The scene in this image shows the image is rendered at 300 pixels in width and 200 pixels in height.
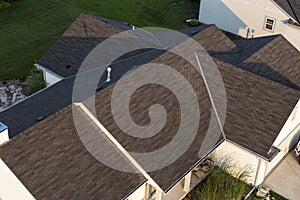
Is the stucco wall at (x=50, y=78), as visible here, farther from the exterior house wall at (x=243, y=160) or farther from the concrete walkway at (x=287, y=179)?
the concrete walkway at (x=287, y=179)

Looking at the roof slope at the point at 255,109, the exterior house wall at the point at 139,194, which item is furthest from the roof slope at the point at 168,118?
the exterior house wall at the point at 139,194

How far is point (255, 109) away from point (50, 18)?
26.0 m

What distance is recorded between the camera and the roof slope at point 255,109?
2350 centimetres

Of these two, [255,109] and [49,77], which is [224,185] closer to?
[255,109]

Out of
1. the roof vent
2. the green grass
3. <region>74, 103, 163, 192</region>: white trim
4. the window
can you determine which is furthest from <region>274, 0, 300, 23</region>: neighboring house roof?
the roof vent

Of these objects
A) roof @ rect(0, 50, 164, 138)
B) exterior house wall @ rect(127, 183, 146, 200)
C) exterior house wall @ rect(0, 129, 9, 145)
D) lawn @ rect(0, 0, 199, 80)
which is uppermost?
exterior house wall @ rect(0, 129, 9, 145)

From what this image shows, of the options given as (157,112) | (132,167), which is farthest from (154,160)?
(157,112)

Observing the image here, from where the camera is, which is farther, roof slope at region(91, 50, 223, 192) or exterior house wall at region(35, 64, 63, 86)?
exterior house wall at region(35, 64, 63, 86)

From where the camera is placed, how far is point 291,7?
37.1m

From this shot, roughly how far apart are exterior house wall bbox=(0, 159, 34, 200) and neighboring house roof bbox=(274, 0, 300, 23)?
26.8 meters

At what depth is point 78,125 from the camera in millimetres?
20875

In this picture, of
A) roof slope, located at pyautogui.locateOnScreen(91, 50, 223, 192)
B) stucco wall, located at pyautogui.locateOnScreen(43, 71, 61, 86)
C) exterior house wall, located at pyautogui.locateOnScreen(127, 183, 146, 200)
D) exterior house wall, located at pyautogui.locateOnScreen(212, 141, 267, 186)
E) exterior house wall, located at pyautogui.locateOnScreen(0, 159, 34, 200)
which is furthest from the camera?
stucco wall, located at pyautogui.locateOnScreen(43, 71, 61, 86)

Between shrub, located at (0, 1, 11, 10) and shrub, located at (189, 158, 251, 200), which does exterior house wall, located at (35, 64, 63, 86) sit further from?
shrub, located at (0, 1, 11, 10)

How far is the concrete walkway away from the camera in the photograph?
80.0 feet
